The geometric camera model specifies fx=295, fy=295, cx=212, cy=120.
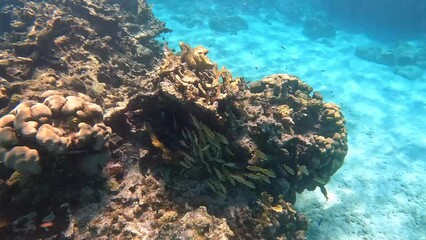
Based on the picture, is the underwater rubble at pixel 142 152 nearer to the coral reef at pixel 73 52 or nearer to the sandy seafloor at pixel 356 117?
the coral reef at pixel 73 52

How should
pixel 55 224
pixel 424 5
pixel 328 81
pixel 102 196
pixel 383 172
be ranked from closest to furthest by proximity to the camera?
pixel 55 224, pixel 102 196, pixel 383 172, pixel 328 81, pixel 424 5

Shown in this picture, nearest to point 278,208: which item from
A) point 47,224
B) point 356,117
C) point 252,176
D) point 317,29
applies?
point 252,176

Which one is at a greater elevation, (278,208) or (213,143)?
(213,143)

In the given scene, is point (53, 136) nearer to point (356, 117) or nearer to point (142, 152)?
point (142, 152)

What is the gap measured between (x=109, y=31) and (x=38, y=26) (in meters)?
1.97

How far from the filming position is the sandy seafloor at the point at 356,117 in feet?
26.5

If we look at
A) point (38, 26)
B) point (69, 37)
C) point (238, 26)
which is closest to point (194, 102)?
point (69, 37)

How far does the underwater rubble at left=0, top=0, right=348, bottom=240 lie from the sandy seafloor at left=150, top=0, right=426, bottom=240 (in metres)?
1.89

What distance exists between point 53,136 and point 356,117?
13.2m

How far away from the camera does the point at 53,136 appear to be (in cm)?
351

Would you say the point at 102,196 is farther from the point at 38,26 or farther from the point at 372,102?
the point at 372,102

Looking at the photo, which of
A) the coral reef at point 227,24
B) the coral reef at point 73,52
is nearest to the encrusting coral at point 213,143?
the coral reef at point 73,52

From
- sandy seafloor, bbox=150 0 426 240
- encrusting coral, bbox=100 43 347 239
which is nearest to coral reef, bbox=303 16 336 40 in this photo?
sandy seafloor, bbox=150 0 426 240

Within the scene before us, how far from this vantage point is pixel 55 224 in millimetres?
3676
